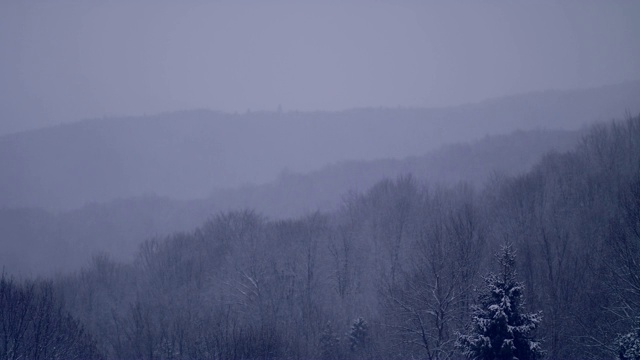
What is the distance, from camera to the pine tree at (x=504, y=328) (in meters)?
12.3

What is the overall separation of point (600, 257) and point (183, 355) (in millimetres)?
15803

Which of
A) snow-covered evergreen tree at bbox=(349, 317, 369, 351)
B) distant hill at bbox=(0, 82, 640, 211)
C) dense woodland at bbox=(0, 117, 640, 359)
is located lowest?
snow-covered evergreen tree at bbox=(349, 317, 369, 351)

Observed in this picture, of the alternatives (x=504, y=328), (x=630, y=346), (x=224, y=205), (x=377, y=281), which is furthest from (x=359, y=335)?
(x=224, y=205)

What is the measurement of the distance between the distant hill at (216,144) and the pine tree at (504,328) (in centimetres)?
7577

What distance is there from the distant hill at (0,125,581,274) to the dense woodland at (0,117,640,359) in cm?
1624

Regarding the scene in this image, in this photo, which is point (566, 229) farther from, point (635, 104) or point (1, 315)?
point (635, 104)

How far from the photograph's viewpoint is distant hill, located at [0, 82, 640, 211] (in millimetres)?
93625

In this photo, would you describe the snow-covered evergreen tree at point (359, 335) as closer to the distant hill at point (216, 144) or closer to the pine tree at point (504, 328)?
the pine tree at point (504, 328)

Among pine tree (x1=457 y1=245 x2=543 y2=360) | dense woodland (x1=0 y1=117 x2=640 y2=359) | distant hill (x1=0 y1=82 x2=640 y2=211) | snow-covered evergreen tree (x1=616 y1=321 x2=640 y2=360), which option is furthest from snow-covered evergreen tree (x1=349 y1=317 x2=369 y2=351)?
distant hill (x1=0 y1=82 x2=640 y2=211)

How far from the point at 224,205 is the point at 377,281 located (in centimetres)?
4369

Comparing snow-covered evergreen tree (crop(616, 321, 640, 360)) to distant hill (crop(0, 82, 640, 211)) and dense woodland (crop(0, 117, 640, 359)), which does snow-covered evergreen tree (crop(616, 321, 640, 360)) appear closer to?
dense woodland (crop(0, 117, 640, 359))

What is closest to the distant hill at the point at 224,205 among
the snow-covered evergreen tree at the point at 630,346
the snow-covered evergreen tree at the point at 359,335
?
the snow-covered evergreen tree at the point at 359,335

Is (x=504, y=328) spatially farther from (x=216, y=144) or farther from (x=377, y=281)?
(x=216, y=144)

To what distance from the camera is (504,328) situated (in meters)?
12.4
